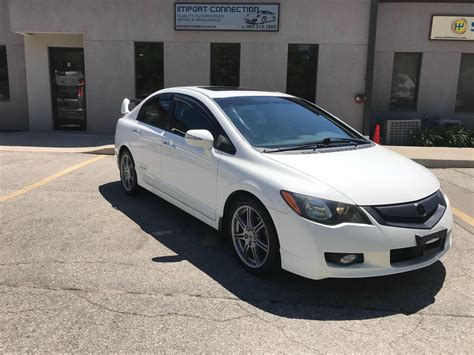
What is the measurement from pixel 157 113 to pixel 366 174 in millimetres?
2906

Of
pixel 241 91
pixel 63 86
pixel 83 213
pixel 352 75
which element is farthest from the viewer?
pixel 63 86

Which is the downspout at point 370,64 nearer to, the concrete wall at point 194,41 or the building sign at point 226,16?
the concrete wall at point 194,41

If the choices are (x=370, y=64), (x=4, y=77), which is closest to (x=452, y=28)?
(x=370, y=64)

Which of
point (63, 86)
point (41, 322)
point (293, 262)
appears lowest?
point (41, 322)

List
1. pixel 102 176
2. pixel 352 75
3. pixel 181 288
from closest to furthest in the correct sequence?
pixel 181 288
pixel 102 176
pixel 352 75

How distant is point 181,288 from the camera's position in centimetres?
377

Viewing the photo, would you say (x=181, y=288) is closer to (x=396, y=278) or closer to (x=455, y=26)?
(x=396, y=278)

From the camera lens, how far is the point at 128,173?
253 inches

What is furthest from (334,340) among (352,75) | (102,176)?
(352,75)

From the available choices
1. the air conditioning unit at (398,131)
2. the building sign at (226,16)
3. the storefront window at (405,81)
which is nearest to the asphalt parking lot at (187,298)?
the air conditioning unit at (398,131)

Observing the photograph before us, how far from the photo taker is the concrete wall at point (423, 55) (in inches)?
479

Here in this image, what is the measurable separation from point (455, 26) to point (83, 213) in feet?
35.2

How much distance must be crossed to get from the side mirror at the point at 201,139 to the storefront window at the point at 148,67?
831 centimetres

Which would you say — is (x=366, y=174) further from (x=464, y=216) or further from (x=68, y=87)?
(x=68, y=87)
